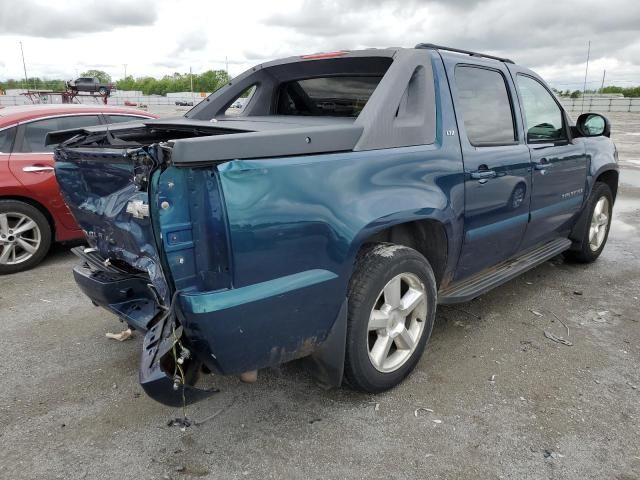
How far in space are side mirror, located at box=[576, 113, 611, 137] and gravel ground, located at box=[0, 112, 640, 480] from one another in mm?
1595

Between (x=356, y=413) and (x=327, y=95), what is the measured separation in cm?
230

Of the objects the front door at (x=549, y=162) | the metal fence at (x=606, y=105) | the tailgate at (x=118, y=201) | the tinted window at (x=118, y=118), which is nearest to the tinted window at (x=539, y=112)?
the front door at (x=549, y=162)

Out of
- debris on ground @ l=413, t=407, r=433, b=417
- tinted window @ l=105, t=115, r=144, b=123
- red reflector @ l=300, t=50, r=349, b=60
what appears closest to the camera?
debris on ground @ l=413, t=407, r=433, b=417

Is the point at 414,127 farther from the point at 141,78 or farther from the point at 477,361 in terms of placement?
the point at 141,78

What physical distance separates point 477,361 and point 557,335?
30.8 inches

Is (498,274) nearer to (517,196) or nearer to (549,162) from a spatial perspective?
(517,196)

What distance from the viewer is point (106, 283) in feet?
9.16

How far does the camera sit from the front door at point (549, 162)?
393 centimetres

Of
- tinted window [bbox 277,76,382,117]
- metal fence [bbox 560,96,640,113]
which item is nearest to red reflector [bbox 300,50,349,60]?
tinted window [bbox 277,76,382,117]

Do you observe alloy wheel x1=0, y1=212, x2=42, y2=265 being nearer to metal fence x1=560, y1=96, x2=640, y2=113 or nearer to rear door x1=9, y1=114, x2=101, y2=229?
rear door x1=9, y1=114, x2=101, y2=229

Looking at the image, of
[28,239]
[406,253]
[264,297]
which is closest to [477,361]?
[406,253]

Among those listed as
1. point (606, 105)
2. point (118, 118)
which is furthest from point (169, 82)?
point (118, 118)

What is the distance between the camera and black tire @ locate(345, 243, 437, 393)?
8.59 ft

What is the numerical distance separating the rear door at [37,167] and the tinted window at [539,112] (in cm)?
421
